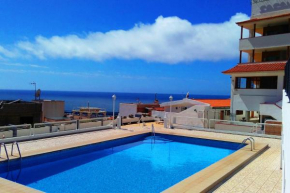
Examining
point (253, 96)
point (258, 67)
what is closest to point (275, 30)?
point (258, 67)

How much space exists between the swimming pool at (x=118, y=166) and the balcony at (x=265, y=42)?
11.0 metres

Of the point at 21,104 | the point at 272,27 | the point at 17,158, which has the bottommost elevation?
the point at 17,158

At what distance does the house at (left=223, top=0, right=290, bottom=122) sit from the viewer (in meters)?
20.0

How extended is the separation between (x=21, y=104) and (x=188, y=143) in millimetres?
15934

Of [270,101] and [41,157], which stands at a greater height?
[270,101]

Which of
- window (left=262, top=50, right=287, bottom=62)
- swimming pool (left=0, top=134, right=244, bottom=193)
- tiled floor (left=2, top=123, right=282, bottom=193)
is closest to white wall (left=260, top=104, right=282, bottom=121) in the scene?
tiled floor (left=2, top=123, right=282, bottom=193)

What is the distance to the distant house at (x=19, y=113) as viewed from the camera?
76.8ft

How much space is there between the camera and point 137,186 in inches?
373

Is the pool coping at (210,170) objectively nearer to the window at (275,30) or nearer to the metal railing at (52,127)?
the metal railing at (52,127)

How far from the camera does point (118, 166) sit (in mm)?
11992

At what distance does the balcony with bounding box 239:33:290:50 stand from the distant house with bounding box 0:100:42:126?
2019 centimetres

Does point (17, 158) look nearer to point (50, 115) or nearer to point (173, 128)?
point (173, 128)

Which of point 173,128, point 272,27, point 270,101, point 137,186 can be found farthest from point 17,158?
point 272,27

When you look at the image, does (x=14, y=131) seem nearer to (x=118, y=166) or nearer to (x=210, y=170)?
(x=118, y=166)
